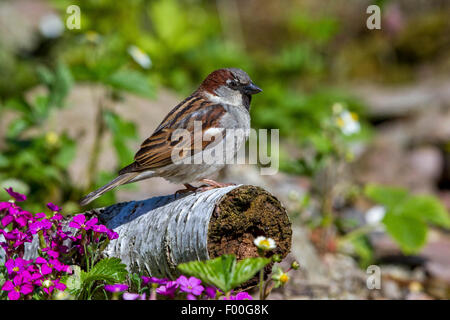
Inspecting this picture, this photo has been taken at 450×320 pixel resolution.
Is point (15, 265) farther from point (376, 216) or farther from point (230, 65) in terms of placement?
point (230, 65)

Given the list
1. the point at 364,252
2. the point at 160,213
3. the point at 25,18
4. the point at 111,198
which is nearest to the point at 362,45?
the point at 25,18

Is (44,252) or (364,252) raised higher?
(44,252)

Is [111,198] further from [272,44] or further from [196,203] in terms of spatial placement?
[272,44]

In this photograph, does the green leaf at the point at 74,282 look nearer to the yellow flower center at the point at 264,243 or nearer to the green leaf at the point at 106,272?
the green leaf at the point at 106,272

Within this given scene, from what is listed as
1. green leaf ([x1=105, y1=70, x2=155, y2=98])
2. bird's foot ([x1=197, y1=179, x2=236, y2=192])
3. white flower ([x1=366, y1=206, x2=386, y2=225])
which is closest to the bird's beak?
bird's foot ([x1=197, y1=179, x2=236, y2=192])

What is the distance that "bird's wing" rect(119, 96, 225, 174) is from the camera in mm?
3227

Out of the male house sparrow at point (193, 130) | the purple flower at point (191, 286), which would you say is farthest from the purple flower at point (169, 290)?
the male house sparrow at point (193, 130)

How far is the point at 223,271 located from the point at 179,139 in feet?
3.63

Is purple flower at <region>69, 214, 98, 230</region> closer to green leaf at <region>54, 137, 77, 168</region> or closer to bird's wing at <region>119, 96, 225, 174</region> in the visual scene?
bird's wing at <region>119, 96, 225, 174</region>

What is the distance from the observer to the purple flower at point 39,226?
2.64 meters

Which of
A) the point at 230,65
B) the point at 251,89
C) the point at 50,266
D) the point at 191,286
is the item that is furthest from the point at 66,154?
the point at 230,65

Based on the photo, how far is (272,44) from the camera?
11.2m

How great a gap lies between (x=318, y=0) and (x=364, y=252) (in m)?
7.86

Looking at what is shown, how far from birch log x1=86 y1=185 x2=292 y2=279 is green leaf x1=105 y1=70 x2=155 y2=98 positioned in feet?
5.09
